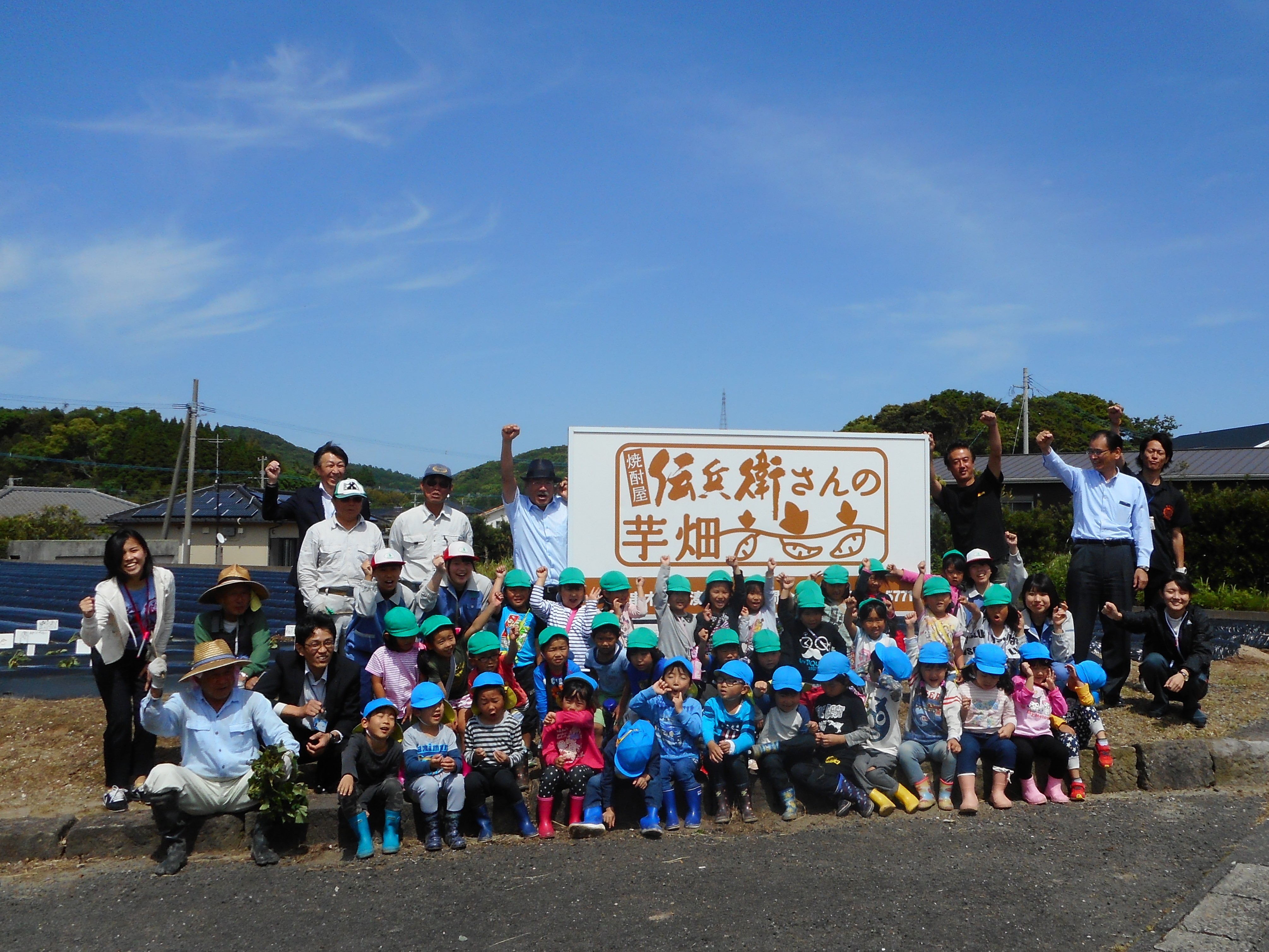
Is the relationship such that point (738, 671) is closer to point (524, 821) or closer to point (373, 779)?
point (524, 821)

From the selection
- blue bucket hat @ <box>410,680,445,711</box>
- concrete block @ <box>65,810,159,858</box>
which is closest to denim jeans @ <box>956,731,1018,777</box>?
blue bucket hat @ <box>410,680,445,711</box>

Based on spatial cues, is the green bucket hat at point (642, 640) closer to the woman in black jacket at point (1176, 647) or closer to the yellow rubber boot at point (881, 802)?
the yellow rubber boot at point (881, 802)

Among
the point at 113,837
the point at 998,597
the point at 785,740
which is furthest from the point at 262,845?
the point at 998,597

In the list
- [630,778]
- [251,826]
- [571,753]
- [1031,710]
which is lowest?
[251,826]

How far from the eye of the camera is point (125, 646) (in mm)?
4754

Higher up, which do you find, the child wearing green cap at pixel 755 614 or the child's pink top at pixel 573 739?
the child wearing green cap at pixel 755 614

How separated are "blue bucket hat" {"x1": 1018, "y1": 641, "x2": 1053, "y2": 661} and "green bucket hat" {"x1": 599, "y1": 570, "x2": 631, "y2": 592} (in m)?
2.48

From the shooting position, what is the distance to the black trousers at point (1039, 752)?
518cm

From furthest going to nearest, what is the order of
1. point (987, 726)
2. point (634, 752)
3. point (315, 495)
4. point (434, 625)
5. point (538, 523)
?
point (538, 523)
point (315, 495)
point (987, 726)
point (434, 625)
point (634, 752)

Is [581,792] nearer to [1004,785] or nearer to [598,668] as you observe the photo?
[598,668]

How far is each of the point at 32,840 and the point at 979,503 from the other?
5.93 metres

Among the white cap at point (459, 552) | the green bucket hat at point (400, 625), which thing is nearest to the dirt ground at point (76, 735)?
the green bucket hat at point (400, 625)

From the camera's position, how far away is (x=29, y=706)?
243 inches

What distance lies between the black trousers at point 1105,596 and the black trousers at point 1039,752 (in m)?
1.32
